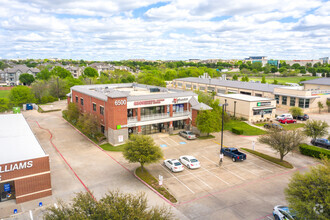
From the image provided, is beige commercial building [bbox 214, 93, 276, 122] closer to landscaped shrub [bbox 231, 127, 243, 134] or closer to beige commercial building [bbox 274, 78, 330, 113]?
beige commercial building [bbox 274, 78, 330, 113]

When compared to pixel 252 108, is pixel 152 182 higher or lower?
lower

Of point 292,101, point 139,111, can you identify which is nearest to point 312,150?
point 139,111

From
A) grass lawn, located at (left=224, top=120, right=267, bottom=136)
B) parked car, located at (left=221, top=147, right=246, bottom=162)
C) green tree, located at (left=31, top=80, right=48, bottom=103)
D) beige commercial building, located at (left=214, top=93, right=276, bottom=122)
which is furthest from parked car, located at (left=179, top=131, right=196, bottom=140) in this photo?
green tree, located at (left=31, top=80, right=48, bottom=103)

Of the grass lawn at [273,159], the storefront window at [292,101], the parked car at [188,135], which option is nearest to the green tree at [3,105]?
the parked car at [188,135]

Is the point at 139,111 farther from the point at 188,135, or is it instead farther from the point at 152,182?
the point at 152,182

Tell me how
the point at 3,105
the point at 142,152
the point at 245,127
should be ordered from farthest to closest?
the point at 3,105, the point at 245,127, the point at 142,152

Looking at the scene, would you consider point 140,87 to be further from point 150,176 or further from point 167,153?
point 150,176
